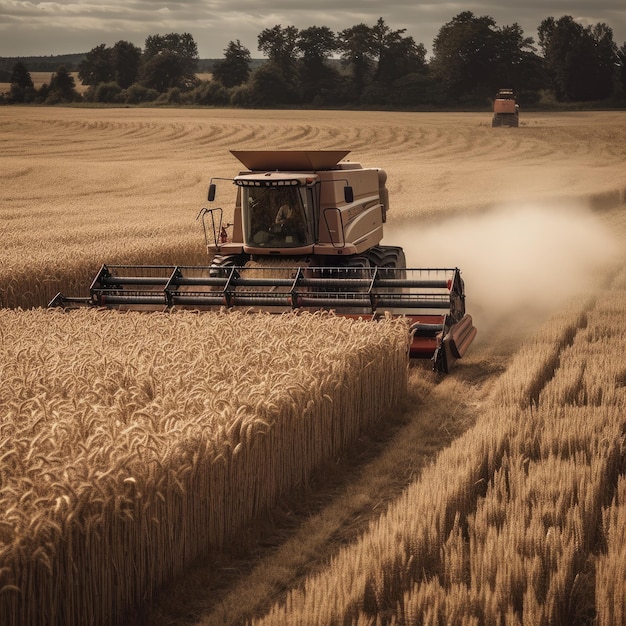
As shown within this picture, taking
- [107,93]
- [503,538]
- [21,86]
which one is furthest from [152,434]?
[21,86]

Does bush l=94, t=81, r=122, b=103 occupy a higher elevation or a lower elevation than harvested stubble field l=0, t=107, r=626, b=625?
higher

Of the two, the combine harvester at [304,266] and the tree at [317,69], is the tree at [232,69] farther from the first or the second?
the combine harvester at [304,266]

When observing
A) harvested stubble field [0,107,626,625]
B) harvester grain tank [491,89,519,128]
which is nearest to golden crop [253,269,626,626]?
harvested stubble field [0,107,626,625]

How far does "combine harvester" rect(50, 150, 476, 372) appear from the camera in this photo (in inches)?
444

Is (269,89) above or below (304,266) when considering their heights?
above

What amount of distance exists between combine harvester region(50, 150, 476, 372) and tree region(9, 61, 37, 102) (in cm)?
5082

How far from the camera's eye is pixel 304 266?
1277 cm

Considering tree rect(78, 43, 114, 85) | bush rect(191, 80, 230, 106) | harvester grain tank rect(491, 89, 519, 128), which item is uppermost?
tree rect(78, 43, 114, 85)

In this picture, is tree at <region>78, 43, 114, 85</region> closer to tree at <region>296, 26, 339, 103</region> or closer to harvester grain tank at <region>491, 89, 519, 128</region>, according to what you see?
tree at <region>296, 26, 339, 103</region>

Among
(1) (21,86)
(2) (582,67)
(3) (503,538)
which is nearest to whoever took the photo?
(3) (503,538)

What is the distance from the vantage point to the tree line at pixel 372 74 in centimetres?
6234

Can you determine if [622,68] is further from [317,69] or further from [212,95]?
[212,95]

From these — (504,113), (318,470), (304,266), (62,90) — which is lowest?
(318,470)

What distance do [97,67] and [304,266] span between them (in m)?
62.1
